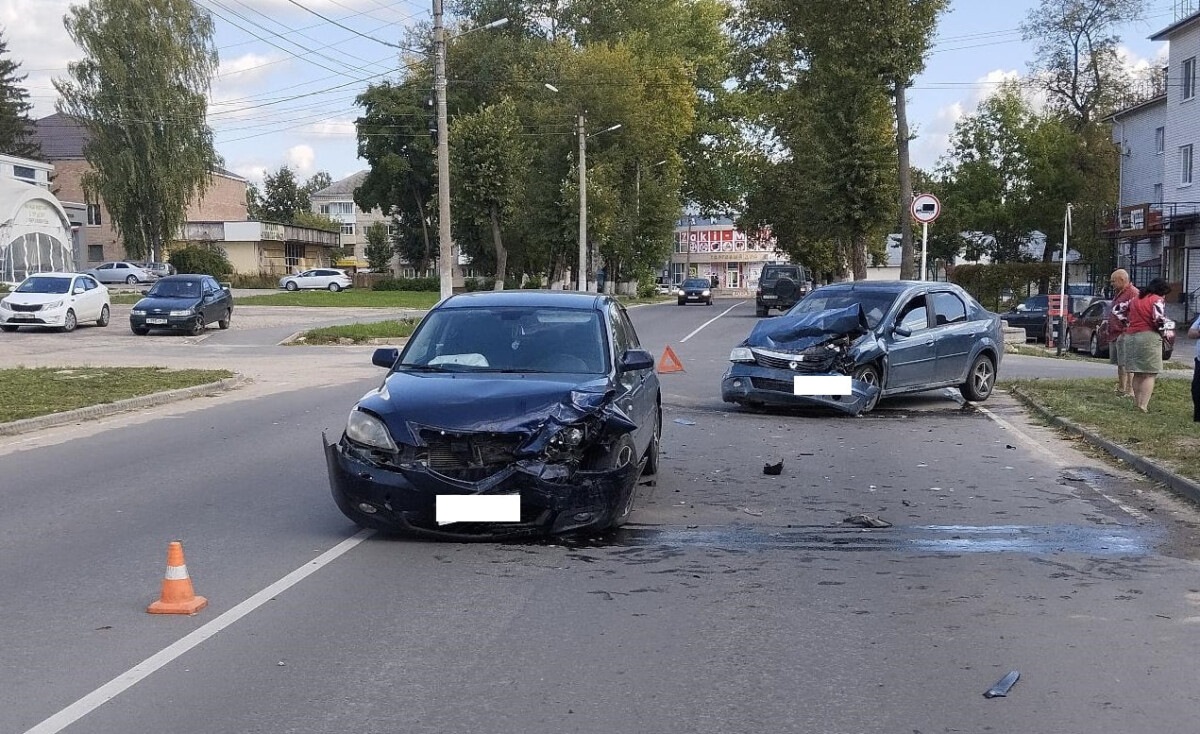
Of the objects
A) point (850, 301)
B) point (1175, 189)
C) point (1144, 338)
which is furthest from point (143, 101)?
point (1144, 338)

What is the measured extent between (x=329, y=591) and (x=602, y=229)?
5027cm

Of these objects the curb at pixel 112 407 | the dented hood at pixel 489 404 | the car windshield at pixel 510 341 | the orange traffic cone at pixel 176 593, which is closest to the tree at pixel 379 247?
the curb at pixel 112 407

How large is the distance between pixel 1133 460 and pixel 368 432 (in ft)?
23.5

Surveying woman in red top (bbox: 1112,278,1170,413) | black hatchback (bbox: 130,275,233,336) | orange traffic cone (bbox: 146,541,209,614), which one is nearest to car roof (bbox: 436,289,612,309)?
orange traffic cone (bbox: 146,541,209,614)

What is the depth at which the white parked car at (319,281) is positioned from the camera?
7606 cm

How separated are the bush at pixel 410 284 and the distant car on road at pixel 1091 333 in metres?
44.3

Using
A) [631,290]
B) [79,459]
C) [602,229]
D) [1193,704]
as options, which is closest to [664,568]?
[1193,704]

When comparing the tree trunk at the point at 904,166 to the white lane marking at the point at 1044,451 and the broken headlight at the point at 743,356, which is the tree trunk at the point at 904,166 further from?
the broken headlight at the point at 743,356

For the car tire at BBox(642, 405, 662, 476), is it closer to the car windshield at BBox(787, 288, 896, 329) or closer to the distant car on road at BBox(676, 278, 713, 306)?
the car windshield at BBox(787, 288, 896, 329)

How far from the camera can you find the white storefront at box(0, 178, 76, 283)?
49.5 metres

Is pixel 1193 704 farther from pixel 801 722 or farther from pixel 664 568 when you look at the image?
pixel 664 568

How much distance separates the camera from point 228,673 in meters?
5.01

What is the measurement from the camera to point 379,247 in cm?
11881

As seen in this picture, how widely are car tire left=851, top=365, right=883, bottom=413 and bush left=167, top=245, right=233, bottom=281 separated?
6054 centimetres
